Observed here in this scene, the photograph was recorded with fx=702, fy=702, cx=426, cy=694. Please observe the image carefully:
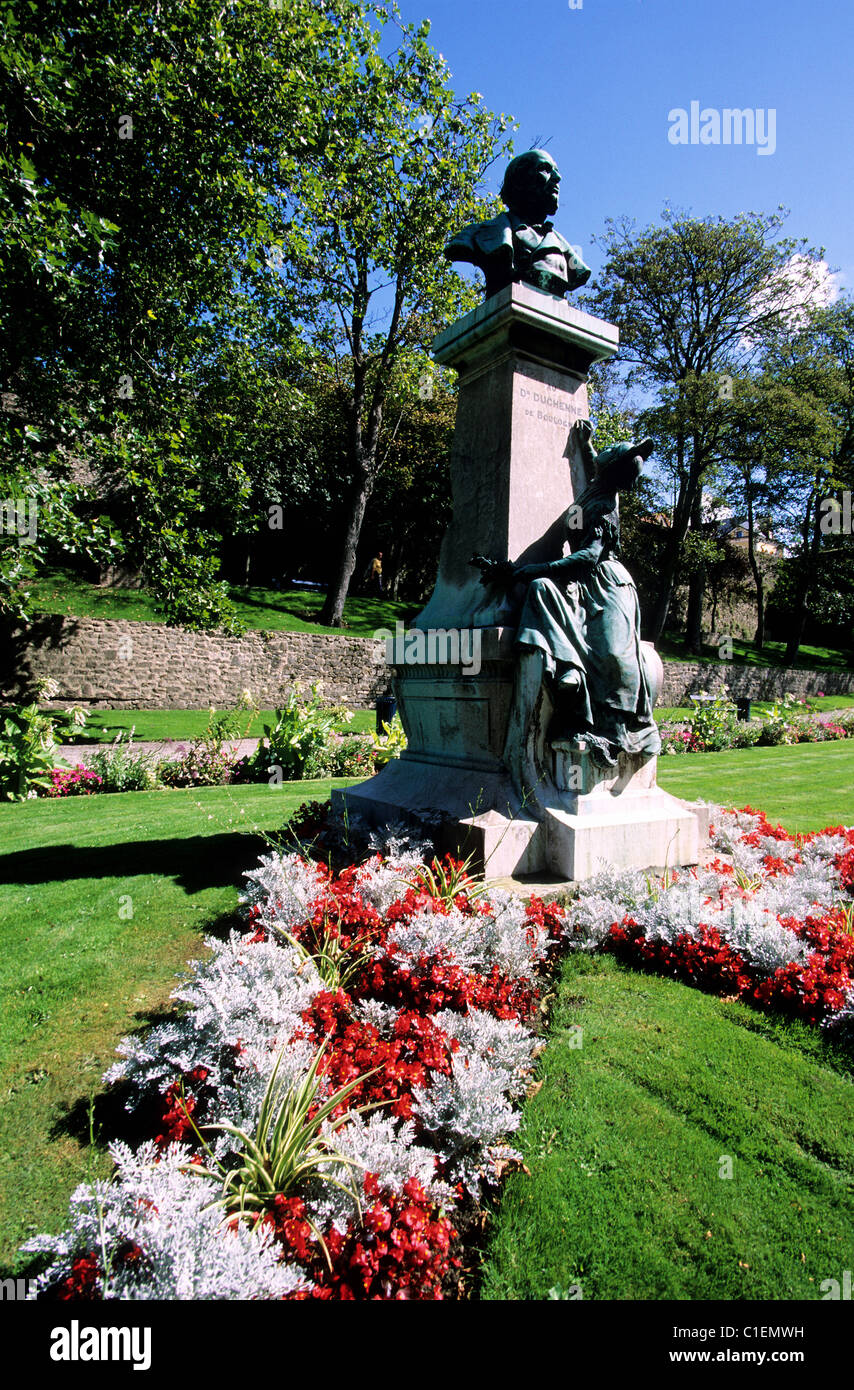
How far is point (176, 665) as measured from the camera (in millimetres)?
20125

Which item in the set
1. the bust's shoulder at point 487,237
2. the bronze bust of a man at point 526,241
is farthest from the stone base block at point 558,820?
the bust's shoulder at point 487,237

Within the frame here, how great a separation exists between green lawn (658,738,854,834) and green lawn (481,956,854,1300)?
3556 mm

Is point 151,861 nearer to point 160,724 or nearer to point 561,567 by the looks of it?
point 561,567

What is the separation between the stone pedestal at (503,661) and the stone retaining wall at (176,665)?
15908mm

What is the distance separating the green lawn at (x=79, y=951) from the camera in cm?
246

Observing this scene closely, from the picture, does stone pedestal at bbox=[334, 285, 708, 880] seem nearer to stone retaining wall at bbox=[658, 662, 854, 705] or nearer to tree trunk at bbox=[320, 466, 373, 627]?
tree trunk at bbox=[320, 466, 373, 627]

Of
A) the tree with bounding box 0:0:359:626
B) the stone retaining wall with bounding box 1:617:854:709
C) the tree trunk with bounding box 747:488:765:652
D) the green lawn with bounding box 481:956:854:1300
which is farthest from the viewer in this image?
the tree trunk with bounding box 747:488:765:652


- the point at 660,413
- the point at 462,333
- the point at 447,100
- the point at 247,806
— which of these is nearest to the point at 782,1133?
the point at 462,333

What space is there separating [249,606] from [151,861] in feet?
73.2

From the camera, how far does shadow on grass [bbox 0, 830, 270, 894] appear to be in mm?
4922

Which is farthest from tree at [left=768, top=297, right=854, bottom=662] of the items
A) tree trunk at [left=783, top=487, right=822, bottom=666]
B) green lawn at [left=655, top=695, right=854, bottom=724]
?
green lawn at [left=655, top=695, right=854, bottom=724]

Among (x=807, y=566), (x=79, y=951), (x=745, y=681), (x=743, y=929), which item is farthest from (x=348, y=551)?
(x=807, y=566)

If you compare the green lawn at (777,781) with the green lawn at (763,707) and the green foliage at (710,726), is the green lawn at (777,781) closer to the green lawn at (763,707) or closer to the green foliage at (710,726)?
the green foliage at (710,726)

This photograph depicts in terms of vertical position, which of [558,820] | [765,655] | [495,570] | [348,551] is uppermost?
[348,551]
